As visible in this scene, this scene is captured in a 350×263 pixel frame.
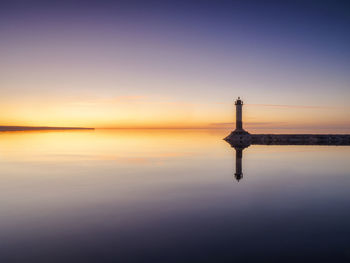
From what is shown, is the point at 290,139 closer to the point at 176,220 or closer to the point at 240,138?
the point at 240,138

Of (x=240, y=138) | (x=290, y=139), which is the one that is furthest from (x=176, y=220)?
(x=290, y=139)

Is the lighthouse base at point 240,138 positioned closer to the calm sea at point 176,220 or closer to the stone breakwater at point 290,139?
the stone breakwater at point 290,139

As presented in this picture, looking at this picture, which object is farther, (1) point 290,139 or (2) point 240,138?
(1) point 290,139

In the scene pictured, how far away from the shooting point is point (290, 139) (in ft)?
146

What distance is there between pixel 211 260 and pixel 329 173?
45.9 feet

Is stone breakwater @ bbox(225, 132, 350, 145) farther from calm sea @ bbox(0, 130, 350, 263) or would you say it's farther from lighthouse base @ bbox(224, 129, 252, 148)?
calm sea @ bbox(0, 130, 350, 263)

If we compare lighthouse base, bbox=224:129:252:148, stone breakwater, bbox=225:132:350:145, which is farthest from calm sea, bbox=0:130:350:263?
stone breakwater, bbox=225:132:350:145

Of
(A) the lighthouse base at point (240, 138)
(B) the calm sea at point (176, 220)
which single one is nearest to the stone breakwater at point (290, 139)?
(A) the lighthouse base at point (240, 138)

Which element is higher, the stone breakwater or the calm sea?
the stone breakwater

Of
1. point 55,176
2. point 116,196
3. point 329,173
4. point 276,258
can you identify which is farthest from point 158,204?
point 329,173

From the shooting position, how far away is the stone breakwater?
4062 cm

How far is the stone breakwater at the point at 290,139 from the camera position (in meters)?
40.6

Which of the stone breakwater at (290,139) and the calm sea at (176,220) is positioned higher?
the stone breakwater at (290,139)

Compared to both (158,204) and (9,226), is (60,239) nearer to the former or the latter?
(9,226)
